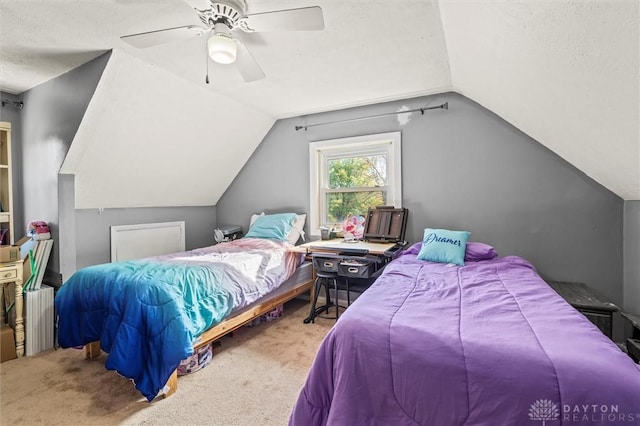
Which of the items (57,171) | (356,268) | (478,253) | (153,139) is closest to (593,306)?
(478,253)

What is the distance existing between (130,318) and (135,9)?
6.09 ft

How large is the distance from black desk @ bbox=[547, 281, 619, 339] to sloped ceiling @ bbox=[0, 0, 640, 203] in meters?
0.80

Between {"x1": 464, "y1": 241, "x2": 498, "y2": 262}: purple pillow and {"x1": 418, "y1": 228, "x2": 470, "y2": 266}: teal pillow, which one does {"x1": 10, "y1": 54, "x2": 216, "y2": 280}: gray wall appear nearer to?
{"x1": 418, "y1": 228, "x2": 470, "y2": 266}: teal pillow

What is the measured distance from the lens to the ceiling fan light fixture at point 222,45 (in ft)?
5.49

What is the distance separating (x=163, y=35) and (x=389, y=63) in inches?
64.6

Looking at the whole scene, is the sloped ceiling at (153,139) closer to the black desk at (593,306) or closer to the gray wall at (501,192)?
the gray wall at (501,192)

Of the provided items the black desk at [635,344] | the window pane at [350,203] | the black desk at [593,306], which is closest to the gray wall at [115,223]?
the window pane at [350,203]

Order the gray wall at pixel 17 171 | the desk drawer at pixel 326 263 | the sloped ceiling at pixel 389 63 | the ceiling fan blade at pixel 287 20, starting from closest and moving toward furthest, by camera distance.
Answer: the sloped ceiling at pixel 389 63, the ceiling fan blade at pixel 287 20, the desk drawer at pixel 326 263, the gray wall at pixel 17 171

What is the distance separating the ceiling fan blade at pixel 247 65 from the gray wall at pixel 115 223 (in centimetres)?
225

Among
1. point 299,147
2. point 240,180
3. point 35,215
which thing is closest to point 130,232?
point 35,215

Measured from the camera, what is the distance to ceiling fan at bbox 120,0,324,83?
157 cm

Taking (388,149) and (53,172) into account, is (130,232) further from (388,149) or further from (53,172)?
(388,149)

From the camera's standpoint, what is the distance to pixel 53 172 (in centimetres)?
277

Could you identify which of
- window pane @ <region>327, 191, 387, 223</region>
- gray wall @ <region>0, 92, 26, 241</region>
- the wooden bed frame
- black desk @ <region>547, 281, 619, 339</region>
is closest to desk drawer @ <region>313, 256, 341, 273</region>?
the wooden bed frame
